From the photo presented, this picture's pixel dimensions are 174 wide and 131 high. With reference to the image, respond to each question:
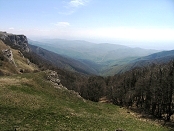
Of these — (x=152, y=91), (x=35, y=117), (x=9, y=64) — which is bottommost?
(x=152, y=91)

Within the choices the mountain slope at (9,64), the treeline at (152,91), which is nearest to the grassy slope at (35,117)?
the treeline at (152,91)

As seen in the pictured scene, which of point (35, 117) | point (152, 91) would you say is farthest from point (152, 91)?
point (35, 117)

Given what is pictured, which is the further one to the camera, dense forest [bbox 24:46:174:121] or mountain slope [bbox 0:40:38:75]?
mountain slope [bbox 0:40:38:75]

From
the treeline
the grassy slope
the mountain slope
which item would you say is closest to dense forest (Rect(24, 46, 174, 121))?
the treeline

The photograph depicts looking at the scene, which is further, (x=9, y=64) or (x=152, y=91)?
(x=9, y=64)

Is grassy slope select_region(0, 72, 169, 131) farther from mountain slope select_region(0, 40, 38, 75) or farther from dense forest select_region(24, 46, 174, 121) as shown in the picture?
mountain slope select_region(0, 40, 38, 75)

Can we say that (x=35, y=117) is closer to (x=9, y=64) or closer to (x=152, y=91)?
(x=152, y=91)

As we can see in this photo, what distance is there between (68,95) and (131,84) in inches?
1960

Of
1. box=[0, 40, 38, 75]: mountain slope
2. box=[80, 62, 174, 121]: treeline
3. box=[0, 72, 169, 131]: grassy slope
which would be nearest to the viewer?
box=[0, 72, 169, 131]: grassy slope

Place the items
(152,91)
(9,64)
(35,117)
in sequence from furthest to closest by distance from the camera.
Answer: (9,64) → (152,91) → (35,117)

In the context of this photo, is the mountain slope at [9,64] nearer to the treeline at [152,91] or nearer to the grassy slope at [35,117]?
the grassy slope at [35,117]

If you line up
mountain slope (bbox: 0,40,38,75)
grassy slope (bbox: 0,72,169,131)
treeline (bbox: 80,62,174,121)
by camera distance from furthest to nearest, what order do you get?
mountain slope (bbox: 0,40,38,75) < treeline (bbox: 80,62,174,121) < grassy slope (bbox: 0,72,169,131)

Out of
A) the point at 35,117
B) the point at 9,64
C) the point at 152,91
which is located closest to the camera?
the point at 35,117

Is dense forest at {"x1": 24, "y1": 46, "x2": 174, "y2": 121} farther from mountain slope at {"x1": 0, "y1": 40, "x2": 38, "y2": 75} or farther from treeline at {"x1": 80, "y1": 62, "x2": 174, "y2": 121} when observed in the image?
mountain slope at {"x1": 0, "y1": 40, "x2": 38, "y2": 75}
